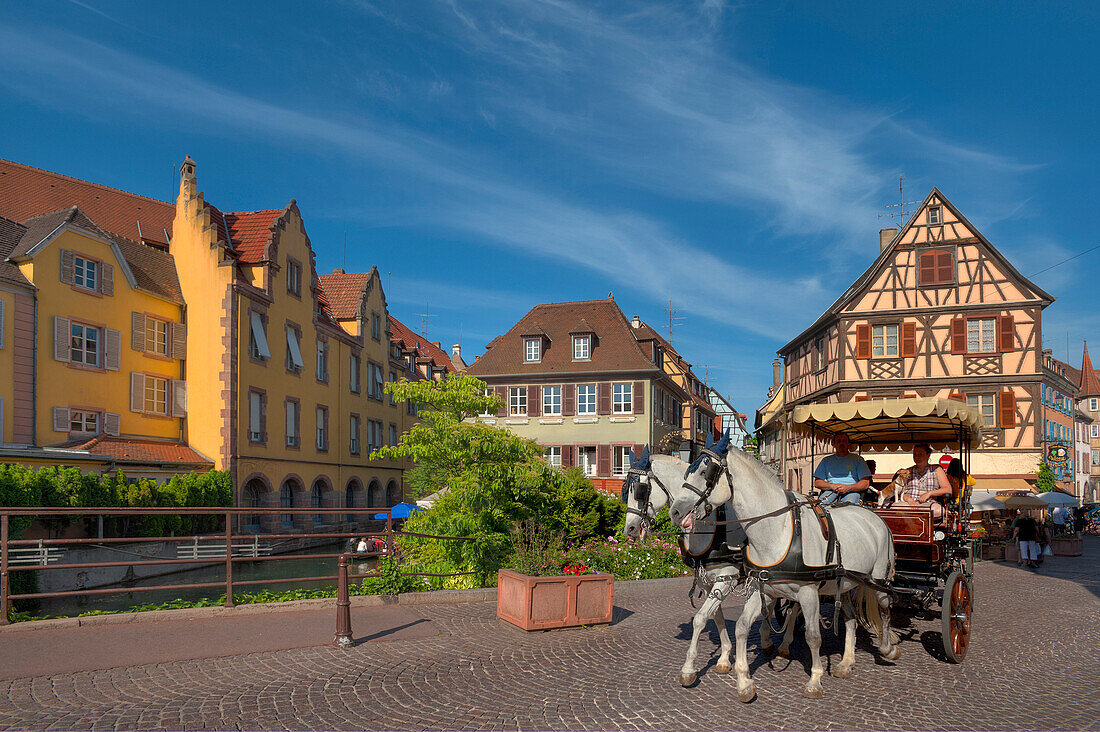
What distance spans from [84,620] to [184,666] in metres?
2.85

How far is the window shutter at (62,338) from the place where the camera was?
25.7 m

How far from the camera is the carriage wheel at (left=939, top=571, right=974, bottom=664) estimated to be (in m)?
8.24

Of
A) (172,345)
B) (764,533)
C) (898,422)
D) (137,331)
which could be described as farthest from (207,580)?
(764,533)

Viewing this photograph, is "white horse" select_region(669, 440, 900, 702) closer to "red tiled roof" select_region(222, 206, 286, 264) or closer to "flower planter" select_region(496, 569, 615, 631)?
"flower planter" select_region(496, 569, 615, 631)

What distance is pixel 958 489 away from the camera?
401 inches

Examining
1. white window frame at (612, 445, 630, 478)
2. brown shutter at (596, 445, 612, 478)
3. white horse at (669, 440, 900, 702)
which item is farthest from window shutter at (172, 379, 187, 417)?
white horse at (669, 440, 900, 702)

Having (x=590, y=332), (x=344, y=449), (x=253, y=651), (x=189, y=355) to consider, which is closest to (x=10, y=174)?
(x=189, y=355)

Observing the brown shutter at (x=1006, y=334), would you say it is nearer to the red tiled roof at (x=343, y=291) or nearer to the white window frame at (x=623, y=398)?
the white window frame at (x=623, y=398)

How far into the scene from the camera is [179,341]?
102ft

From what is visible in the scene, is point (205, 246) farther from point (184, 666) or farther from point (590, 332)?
point (184, 666)

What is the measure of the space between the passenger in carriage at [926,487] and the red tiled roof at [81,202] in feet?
107

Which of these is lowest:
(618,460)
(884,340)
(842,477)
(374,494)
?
(374,494)

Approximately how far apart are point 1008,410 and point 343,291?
34594 millimetres

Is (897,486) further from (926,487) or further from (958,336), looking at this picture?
(958,336)
